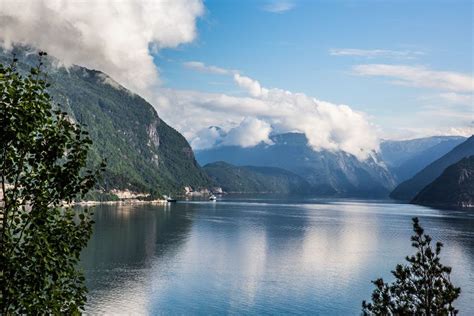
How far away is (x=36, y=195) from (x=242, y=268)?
105510mm

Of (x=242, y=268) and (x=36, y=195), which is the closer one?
(x=36, y=195)

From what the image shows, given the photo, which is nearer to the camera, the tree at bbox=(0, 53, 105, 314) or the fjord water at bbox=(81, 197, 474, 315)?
the tree at bbox=(0, 53, 105, 314)

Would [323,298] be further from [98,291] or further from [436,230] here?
[436,230]

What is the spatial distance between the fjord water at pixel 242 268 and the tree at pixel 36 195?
217 feet

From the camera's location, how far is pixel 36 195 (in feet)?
57.1

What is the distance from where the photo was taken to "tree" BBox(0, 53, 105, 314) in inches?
629

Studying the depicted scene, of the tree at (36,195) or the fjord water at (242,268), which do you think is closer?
the tree at (36,195)

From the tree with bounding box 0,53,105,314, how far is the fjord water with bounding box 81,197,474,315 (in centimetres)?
6602

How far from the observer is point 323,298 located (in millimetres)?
91438

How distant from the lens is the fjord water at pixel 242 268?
8625cm

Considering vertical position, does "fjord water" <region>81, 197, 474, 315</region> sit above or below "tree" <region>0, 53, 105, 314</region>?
below

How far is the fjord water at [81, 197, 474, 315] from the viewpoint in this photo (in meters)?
86.2

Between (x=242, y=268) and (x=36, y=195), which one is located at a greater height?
(x=36, y=195)

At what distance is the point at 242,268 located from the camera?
4717 inches
